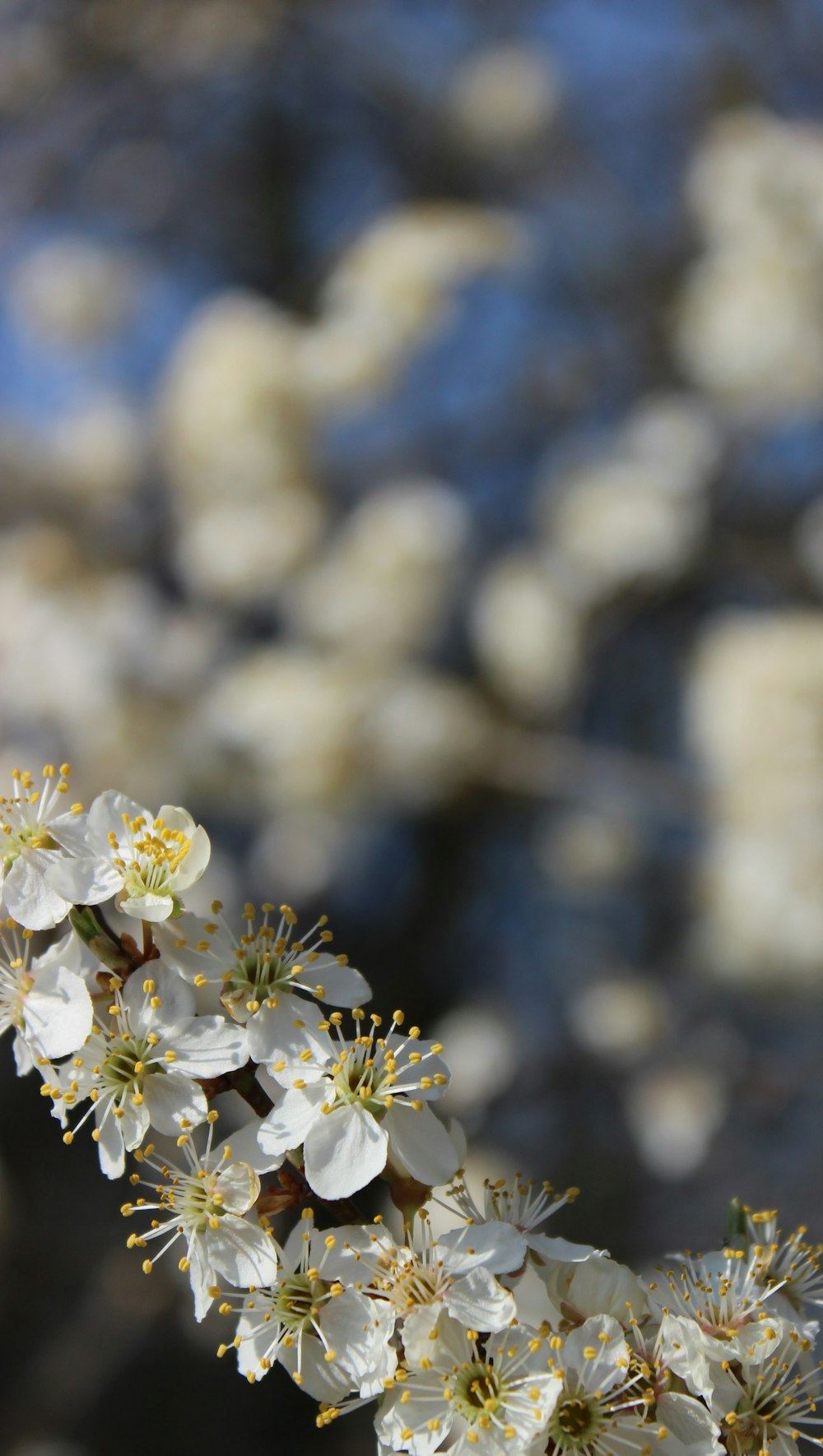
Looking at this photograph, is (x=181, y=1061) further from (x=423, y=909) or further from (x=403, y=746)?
(x=423, y=909)

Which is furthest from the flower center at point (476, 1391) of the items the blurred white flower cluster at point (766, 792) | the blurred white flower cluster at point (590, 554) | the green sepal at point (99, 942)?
the blurred white flower cluster at point (590, 554)

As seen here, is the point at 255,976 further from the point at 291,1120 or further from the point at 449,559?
the point at 449,559

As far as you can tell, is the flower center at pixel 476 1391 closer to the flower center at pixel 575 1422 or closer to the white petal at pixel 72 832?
the flower center at pixel 575 1422

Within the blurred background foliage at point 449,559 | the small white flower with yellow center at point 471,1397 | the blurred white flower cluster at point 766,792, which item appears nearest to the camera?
the small white flower with yellow center at point 471,1397

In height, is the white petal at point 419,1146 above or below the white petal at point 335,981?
below

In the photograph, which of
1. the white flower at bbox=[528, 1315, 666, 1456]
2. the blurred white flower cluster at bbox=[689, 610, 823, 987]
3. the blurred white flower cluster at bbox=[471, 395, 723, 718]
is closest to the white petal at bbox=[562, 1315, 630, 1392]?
the white flower at bbox=[528, 1315, 666, 1456]

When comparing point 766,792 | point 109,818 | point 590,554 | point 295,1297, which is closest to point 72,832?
point 109,818
